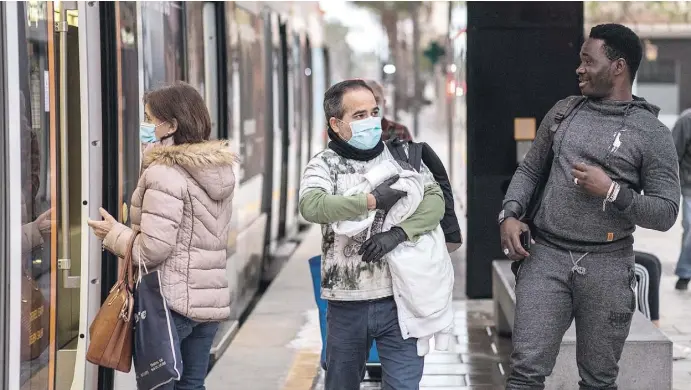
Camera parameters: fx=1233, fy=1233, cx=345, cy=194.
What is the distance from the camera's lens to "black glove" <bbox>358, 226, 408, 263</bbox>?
4.04 metres

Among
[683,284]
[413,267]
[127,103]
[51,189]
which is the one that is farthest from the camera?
[683,284]

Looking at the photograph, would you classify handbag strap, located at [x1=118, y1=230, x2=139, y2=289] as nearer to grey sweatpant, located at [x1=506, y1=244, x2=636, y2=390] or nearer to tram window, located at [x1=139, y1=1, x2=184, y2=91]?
grey sweatpant, located at [x1=506, y1=244, x2=636, y2=390]

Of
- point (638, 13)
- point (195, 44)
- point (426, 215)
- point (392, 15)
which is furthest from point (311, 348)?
point (392, 15)

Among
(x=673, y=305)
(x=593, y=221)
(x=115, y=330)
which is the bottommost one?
(x=673, y=305)

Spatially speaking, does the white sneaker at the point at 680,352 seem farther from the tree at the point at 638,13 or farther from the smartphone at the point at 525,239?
the tree at the point at 638,13

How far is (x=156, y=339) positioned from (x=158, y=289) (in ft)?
0.55

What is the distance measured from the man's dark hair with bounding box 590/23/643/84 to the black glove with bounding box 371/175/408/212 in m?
0.89

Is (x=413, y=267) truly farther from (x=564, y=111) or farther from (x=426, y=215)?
(x=564, y=111)

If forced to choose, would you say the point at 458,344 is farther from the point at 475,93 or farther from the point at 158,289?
the point at 158,289

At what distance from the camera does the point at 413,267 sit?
4.09 m

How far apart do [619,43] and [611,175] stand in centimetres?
45

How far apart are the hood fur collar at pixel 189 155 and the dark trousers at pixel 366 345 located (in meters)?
0.64

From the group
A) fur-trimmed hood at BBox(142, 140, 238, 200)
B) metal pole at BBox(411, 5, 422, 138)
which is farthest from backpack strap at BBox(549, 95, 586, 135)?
metal pole at BBox(411, 5, 422, 138)

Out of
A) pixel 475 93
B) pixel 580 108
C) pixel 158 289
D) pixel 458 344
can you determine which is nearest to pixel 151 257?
pixel 158 289
